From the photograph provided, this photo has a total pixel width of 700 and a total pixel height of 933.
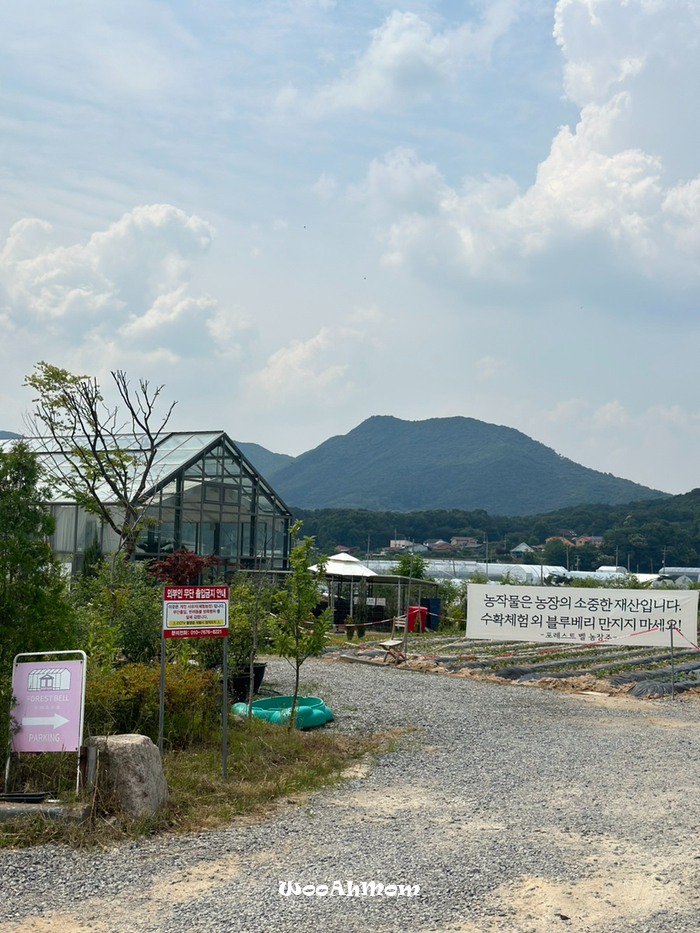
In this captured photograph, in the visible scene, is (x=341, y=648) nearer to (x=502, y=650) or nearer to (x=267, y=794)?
(x=502, y=650)

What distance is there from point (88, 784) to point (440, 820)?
2.63 meters

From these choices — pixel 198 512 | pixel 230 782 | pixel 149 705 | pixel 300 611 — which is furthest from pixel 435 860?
pixel 198 512

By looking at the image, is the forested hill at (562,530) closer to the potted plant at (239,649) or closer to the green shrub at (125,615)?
the green shrub at (125,615)

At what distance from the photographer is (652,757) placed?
978cm

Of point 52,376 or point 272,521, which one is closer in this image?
point 52,376

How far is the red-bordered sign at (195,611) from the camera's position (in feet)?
26.9

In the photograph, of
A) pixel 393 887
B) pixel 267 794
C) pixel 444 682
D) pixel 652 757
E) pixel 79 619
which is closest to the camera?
pixel 393 887

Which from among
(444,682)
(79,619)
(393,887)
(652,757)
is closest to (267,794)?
(393,887)

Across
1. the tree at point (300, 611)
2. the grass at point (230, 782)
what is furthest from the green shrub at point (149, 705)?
the tree at point (300, 611)

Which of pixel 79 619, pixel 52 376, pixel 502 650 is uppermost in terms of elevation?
pixel 52 376

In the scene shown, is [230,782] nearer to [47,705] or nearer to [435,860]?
[47,705]

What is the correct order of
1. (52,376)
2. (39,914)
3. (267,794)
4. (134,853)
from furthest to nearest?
1. (52,376)
2. (267,794)
3. (134,853)
4. (39,914)

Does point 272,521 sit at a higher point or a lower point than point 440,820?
higher

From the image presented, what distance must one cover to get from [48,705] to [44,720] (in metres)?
0.11
